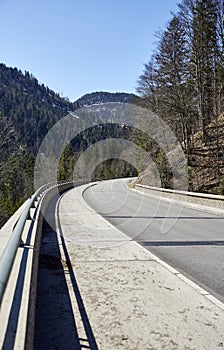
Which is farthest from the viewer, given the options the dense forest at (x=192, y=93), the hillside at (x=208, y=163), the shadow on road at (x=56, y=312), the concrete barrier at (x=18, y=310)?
the dense forest at (x=192, y=93)

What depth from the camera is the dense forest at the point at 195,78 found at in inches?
1032

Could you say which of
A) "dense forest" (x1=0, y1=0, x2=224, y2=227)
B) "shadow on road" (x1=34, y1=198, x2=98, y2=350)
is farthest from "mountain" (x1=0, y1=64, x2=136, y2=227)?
"shadow on road" (x1=34, y1=198, x2=98, y2=350)

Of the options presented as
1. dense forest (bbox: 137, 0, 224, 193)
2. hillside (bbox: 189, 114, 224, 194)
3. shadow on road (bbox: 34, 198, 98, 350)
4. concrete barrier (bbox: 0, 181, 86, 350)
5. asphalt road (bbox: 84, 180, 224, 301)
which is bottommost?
asphalt road (bbox: 84, 180, 224, 301)

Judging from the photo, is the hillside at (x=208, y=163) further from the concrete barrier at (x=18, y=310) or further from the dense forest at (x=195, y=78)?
the concrete barrier at (x=18, y=310)

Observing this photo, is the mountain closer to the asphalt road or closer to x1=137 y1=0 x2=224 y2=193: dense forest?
x1=137 y1=0 x2=224 y2=193: dense forest

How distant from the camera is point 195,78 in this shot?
29188mm

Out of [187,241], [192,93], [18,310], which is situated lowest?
[187,241]

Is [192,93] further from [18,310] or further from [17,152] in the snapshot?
[18,310]

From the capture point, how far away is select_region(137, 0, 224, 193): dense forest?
26203 mm

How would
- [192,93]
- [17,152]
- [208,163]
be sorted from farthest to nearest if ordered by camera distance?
[17,152]
[192,93]
[208,163]

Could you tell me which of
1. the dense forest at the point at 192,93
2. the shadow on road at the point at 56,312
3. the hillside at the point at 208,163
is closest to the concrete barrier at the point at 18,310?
the shadow on road at the point at 56,312

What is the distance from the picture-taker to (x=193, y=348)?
331 cm

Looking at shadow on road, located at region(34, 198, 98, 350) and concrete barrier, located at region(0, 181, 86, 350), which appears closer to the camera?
concrete barrier, located at region(0, 181, 86, 350)

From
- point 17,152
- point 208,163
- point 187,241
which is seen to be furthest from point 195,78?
point 187,241
